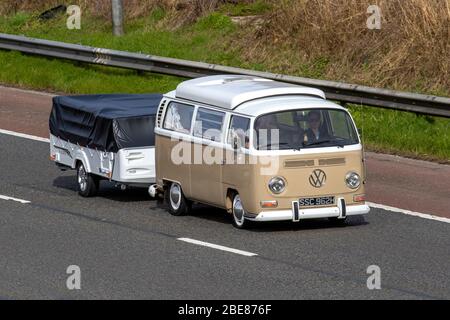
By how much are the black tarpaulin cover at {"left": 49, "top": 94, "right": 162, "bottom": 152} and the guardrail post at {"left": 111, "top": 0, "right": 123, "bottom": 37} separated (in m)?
9.47

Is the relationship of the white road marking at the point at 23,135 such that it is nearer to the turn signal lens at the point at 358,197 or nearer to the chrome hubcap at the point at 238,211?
the chrome hubcap at the point at 238,211

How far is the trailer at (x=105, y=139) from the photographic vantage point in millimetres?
18984

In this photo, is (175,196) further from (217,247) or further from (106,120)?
(217,247)

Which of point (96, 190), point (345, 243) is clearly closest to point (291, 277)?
point (345, 243)

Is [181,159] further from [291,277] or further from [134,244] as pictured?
[291,277]

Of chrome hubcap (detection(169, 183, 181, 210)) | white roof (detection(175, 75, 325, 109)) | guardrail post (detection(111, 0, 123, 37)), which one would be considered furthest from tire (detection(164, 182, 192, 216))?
guardrail post (detection(111, 0, 123, 37))

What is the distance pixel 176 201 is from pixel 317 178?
237cm

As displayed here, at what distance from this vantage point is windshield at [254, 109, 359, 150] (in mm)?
16969

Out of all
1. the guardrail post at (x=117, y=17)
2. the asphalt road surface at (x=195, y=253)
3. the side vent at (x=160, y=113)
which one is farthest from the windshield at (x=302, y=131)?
the guardrail post at (x=117, y=17)

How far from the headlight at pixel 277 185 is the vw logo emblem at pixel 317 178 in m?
0.37

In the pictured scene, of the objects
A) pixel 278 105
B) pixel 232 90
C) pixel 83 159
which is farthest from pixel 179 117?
pixel 83 159

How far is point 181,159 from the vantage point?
18078 millimetres

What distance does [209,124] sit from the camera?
17719 millimetres
